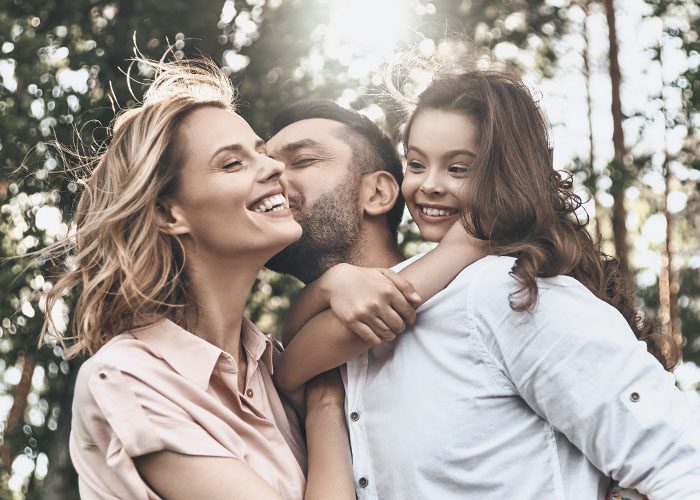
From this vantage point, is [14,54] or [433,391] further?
[14,54]

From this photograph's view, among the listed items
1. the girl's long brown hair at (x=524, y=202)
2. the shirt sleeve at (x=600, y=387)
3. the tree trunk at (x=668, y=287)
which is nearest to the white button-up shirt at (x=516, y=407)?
the shirt sleeve at (x=600, y=387)

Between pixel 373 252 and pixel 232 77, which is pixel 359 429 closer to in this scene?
pixel 373 252

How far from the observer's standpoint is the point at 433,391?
2.94 meters

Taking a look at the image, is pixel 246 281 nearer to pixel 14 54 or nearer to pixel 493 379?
pixel 493 379

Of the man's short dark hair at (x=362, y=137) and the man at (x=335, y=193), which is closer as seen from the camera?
the man at (x=335, y=193)

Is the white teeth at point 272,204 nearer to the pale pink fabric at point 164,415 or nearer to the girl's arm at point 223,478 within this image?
the pale pink fabric at point 164,415

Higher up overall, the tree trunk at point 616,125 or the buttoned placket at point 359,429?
the buttoned placket at point 359,429

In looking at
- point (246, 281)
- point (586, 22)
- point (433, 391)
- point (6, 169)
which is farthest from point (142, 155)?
point (586, 22)

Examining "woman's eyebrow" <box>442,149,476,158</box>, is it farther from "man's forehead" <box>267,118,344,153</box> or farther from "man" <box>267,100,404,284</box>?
"man's forehead" <box>267,118,344,153</box>

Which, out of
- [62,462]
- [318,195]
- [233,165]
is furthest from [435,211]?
[62,462]

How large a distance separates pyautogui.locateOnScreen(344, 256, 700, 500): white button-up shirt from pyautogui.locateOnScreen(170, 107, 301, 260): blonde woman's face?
569mm

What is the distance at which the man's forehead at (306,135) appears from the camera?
377 cm

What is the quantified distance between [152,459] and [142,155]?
1.01 m

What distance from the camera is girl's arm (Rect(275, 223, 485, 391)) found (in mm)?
3037
